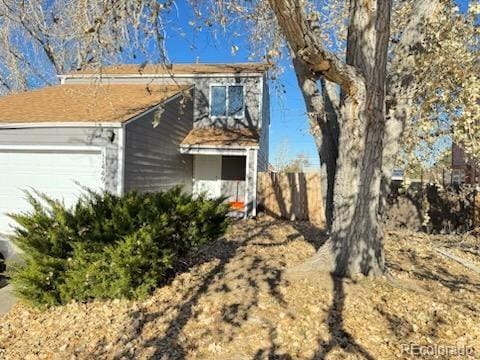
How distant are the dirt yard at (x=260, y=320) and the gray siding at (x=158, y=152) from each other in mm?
5640

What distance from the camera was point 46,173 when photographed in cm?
1027

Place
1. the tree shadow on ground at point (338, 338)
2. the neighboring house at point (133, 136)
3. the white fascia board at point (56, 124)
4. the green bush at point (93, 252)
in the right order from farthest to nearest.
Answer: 1. the neighboring house at point (133, 136)
2. the white fascia board at point (56, 124)
3. the green bush at point (93, 252)
4. the tree shadow on ground at point (338, 338)

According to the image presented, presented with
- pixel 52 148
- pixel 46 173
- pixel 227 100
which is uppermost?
pixel 227 100

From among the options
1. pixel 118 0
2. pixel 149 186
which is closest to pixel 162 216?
pixel 118 0

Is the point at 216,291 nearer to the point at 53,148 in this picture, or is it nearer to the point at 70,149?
the point at 70,149

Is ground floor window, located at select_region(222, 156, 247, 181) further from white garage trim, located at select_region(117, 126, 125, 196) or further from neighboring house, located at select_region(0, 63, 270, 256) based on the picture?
white garage trim, located at select_region(117, 126, 125, 196)

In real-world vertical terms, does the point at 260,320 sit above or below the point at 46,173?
below

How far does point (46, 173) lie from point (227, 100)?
6718mm

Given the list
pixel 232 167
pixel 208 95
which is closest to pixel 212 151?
pixel 232 167

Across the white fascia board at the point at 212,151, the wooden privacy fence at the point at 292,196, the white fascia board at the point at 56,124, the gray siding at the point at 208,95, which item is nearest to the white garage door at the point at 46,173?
the white fascia board at the point at 56,124

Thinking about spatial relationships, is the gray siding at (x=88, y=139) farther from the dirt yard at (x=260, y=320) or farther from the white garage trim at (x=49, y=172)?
the dirt yard at (x=260, y=320)

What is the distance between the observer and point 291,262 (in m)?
5.92

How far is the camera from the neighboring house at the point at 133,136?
1001 centimetres

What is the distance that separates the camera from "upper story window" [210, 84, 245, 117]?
14.4 metres
